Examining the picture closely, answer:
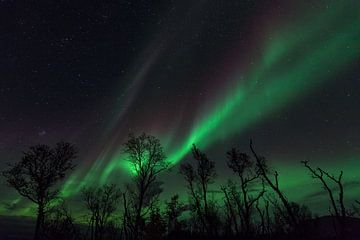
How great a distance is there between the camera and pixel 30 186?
2952 centimetres

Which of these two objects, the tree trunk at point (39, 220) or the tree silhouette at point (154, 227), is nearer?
the tree trunk at point (39, 220)

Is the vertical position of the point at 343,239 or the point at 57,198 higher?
the point at 57,198

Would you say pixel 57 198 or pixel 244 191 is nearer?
pixel 57 198

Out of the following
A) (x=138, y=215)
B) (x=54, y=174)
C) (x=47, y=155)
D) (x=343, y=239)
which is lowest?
(x=343, y=239)

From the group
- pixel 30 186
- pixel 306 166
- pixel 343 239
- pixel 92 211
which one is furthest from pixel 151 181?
pixel 92 211

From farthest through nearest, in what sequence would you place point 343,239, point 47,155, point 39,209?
point 47,155 < point 39,209 < point 343,239

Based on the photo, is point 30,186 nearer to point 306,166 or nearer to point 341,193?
point 306,166

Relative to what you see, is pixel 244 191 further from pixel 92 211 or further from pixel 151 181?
pixel 92 211

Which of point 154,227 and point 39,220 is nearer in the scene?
point 39,220

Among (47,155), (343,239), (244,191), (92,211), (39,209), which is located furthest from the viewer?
(92,211)

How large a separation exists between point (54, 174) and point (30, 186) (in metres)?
2.60

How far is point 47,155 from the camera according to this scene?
1219 inches

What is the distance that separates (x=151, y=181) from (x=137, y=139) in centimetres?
512

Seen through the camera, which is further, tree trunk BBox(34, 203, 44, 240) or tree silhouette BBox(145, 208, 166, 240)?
tree silhouette BBox(145, 208, 166, 240)
